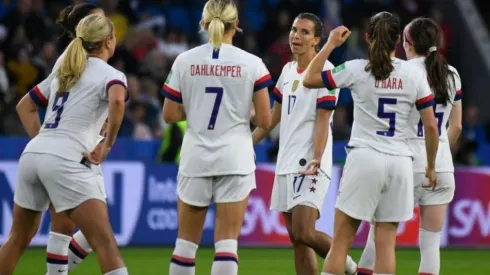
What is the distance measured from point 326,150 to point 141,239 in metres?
5.65

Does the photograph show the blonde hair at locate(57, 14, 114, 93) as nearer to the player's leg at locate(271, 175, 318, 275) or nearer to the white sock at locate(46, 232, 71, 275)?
the white sock at locate(46, 232, 71, 275)

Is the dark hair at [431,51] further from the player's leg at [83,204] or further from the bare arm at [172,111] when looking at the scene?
the player's leg at [83,204]

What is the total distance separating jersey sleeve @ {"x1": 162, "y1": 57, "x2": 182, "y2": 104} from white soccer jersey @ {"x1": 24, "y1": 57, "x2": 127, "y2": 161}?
1.11ft

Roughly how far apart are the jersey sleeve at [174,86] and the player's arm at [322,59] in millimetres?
915

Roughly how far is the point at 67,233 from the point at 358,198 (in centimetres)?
220

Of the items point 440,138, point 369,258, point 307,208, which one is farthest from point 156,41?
point 440,138

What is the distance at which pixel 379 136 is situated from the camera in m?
7.92

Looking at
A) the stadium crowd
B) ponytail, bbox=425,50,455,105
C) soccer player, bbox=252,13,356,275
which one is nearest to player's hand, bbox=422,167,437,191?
ponytail, bbox=425,50,455,105

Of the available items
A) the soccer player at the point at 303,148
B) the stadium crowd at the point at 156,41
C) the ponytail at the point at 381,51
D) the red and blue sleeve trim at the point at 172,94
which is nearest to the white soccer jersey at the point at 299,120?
the soccer player at the point at 303,148

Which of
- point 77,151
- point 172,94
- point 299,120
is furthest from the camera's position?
point 299,120

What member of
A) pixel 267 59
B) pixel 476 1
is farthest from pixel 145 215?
pixel 476 1

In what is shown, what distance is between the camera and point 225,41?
7941 mm

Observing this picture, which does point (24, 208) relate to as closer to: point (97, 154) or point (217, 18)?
point (97, 154)

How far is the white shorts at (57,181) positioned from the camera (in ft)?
25.0
